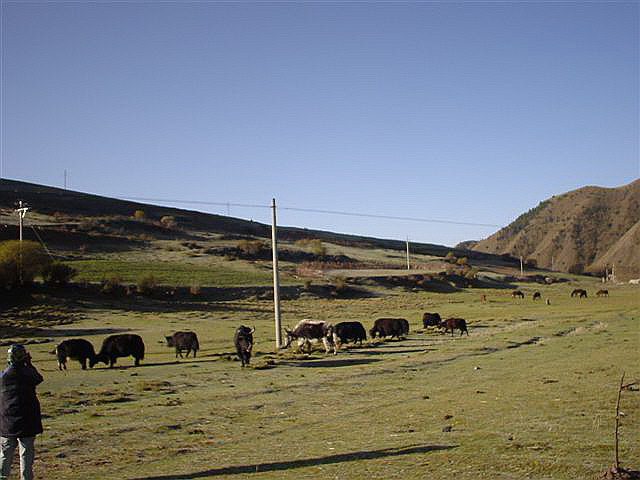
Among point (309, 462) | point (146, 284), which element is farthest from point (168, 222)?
point (309, 462)

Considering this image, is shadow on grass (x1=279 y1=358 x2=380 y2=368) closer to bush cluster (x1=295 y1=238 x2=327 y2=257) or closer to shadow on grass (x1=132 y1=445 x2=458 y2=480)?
shadow on grass (x1=132 y1=445 x2=458 y2=480)

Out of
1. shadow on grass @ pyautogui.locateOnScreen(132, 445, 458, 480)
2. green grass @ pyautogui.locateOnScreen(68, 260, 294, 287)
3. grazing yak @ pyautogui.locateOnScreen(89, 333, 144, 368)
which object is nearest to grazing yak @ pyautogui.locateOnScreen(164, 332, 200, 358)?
grazing yak @ pyautogui.locateOnScreen(89, 333, 144, 368)

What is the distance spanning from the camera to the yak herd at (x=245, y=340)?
24188 mm

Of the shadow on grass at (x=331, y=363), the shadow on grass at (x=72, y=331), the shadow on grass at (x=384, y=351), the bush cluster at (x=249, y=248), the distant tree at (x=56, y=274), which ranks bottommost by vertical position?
the shadow on grass at (x=384, y=351)

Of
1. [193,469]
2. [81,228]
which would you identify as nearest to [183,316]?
[193,469]

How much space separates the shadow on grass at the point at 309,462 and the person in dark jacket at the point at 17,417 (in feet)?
5.63

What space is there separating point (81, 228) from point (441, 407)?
256ft

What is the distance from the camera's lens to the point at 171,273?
213 feet

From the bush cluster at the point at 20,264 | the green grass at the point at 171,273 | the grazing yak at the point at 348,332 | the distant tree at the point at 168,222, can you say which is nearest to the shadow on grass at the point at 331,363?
the grazing yak at the point at 348,332

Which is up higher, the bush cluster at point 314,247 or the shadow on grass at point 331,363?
the bush cluster at point 314,247

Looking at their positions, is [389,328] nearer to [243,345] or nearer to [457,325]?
[457,325]

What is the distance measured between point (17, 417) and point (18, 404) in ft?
0.57

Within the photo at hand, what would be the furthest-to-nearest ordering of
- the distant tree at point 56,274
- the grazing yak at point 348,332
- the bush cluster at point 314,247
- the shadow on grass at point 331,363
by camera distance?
the bush cluster at point 314,247, the distant tree at point 56,274, the grazing yak at point 348,332, the shadow on grass at point 331,363

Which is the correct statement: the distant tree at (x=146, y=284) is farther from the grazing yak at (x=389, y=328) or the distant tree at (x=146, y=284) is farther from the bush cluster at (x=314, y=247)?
the bush cluster at (x=314, y=247)
